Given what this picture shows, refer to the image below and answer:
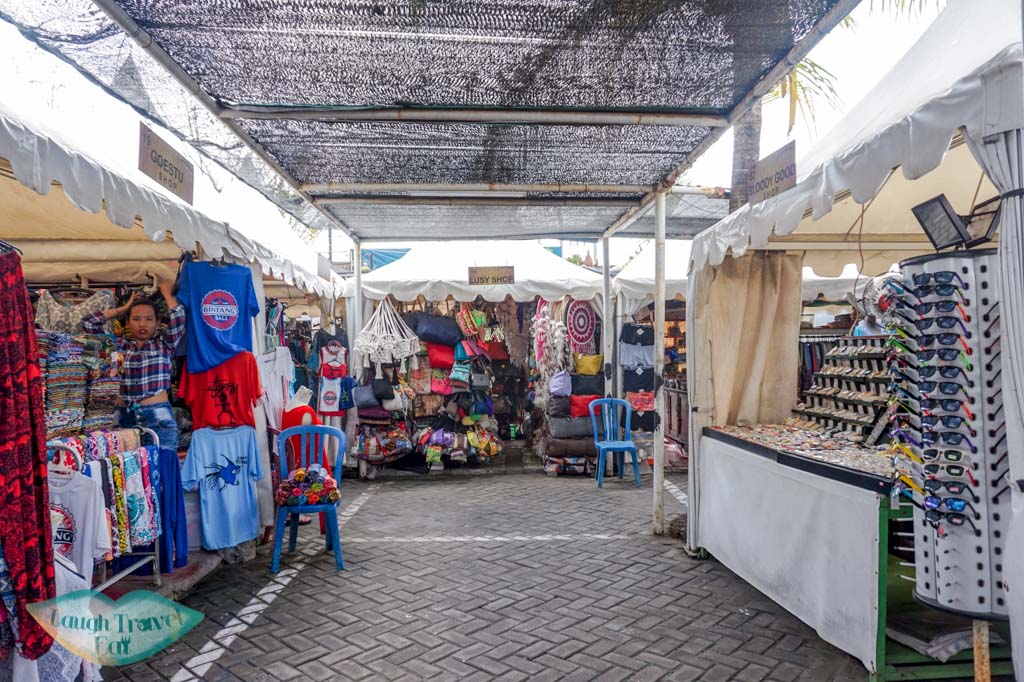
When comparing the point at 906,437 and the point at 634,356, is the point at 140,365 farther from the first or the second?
the point at 634,356

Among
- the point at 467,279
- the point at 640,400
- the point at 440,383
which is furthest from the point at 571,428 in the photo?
the point at 467,279

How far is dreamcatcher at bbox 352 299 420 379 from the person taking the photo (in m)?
7.91

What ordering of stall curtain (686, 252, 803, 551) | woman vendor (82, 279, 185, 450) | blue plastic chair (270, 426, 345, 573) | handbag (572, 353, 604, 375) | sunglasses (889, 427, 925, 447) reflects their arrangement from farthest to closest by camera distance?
1. handbag (572, 353, 604, 375)
2. stall curtain (686, 252, 803, 551)
3. blue plastic chair (270, 426, 345, 573)
4. woman vendor (82, 279, 185, 450)
5. sunglasses (889, 427, 925, 447)

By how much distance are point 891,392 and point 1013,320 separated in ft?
2.24

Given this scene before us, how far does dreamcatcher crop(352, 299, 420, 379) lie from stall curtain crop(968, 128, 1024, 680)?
6597 millimetres

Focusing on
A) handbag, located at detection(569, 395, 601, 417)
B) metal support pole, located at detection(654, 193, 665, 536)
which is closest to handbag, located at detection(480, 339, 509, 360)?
handbag, located at detection(569, 395, 601, 417)

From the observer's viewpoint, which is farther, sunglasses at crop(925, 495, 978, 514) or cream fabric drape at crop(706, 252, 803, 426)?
cream fabric drape at crop(706, 252, 803, 426)

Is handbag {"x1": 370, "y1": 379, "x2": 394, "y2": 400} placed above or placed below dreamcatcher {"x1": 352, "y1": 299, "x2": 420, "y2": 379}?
below

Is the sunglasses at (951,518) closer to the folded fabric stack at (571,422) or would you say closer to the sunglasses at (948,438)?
the sunglasses at (948,438)

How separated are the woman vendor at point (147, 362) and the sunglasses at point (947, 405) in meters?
4.29

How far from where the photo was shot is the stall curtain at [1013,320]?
2.13 m

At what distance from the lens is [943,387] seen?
249 centimetres


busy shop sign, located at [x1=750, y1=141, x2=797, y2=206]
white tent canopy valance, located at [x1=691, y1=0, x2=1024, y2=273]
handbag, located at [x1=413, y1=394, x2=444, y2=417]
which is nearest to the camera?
white tent canopy valance, located at [x1=691, y1=0, x2=1024, y2=273]

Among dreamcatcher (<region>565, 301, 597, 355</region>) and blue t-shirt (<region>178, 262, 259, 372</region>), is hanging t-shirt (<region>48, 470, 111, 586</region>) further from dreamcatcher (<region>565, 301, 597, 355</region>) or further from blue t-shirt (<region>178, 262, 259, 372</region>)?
dreamcatcher (<region>565, 301, 597, 355</region>)
